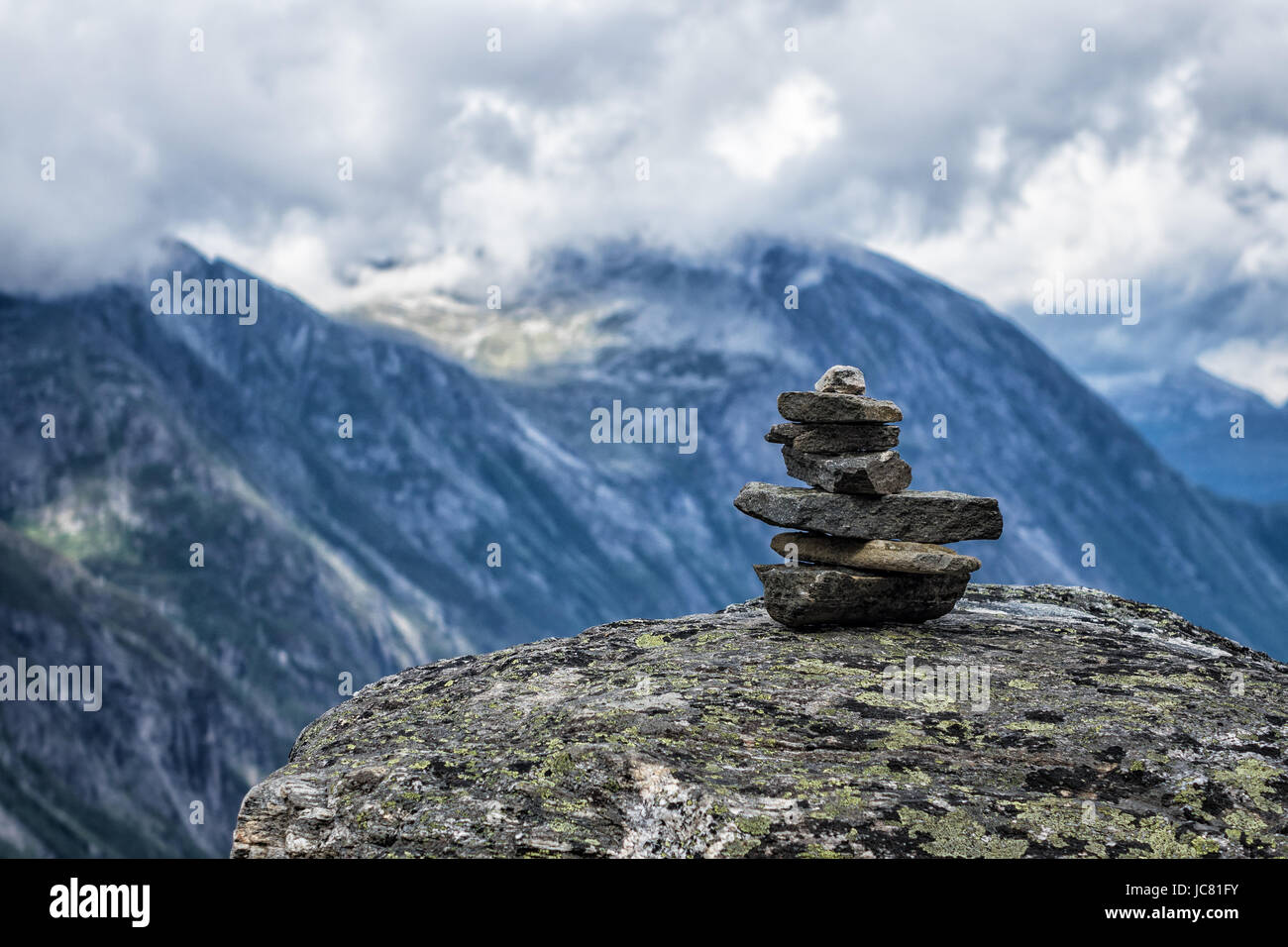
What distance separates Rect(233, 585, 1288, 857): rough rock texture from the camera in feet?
42.9

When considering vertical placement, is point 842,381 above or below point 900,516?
above

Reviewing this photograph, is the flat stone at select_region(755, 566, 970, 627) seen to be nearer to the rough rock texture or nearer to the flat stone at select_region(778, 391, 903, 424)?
the rough rock texture

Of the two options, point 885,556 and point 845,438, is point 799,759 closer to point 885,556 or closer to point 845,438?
point 885,556

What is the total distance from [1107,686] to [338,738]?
35.3ft

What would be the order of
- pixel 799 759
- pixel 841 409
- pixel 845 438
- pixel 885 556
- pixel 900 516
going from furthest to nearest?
pixel 845 438
pixel 841 409
pixel 900 516
pixel 885 556
pixel 799 759

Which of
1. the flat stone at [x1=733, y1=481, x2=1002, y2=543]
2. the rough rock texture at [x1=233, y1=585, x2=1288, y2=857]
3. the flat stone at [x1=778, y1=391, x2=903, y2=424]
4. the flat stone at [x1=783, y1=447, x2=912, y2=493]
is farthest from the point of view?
the flat stone at [x1=778, y1=391, x2=903, y2=424]

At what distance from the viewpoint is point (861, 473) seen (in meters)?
19.2

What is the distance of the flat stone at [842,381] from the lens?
2028cm

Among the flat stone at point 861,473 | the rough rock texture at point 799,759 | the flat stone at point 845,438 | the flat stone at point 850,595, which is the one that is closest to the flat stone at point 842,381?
the flat stone at point 845,438

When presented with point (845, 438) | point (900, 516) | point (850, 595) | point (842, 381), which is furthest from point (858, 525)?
point (842, 381)

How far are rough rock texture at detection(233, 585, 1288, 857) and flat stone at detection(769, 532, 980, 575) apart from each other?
3.72ft

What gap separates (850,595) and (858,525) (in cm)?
112

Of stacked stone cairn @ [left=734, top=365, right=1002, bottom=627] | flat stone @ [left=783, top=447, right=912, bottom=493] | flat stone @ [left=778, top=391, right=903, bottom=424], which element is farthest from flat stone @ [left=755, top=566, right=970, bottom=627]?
flat stone @ [left=778, top=391, right=903, bottom=424]
